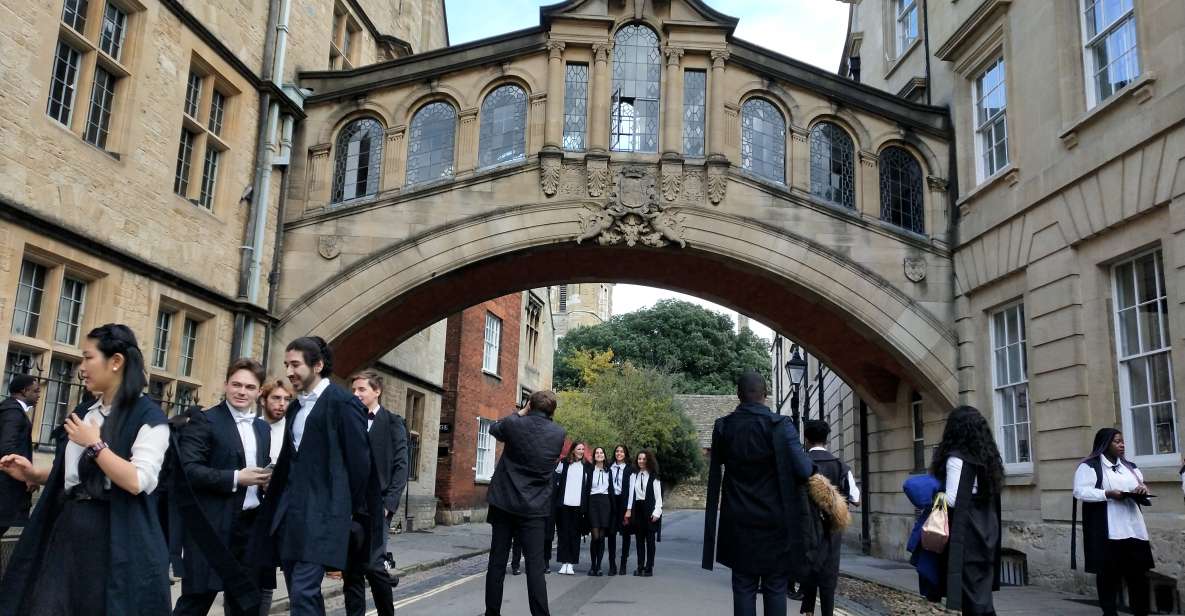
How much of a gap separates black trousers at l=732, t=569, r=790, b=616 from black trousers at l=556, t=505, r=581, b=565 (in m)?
7.44

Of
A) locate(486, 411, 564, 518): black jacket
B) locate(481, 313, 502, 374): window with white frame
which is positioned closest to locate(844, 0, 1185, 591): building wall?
locate(486, 411, 564, 518): black jacket

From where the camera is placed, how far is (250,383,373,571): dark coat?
491 cm

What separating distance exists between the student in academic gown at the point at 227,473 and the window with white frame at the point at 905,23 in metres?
15.5

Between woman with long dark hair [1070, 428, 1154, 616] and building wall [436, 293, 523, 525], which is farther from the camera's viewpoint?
building wall [436, 293, 523, 525]

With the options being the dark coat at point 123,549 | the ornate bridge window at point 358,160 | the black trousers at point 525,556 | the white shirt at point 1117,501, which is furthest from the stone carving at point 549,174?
the dark coat at point 123,549

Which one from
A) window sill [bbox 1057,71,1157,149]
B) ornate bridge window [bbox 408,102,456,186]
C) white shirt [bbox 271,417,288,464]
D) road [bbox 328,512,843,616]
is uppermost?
ornate bridge window [bbox 408,102,456,186]

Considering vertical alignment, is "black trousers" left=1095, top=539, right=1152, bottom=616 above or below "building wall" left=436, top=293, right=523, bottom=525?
below

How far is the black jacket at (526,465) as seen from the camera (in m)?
7.36

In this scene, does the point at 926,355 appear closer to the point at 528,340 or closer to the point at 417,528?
the point at 417,528

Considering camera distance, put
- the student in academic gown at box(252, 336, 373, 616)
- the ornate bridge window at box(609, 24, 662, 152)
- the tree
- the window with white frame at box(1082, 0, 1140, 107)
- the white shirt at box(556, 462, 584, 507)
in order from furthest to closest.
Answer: the tree → the ornate bridge window at box(609, 24, 662, 152) → the white shirt at box(556, 462, 584, 507) → the window with white frame at box(1082, 0, 1140, 107) → the student in academic gown at box(252, 336, 373, 616)

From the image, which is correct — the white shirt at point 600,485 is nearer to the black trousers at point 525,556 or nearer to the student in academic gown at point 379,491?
the student in academic gown at point 379,491

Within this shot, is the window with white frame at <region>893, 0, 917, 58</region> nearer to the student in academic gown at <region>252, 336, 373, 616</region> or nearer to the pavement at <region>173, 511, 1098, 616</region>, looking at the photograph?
the pavement at <region>173, 511, 1098, 616</region>

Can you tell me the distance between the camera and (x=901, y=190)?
16.0 m

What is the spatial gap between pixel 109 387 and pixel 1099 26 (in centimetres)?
1176
